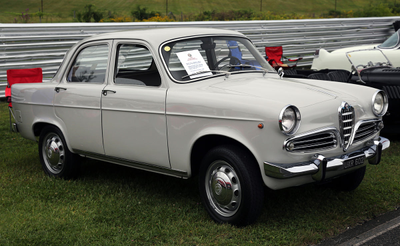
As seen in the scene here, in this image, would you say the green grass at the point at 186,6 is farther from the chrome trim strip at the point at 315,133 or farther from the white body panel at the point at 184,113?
the chrome trim strip at the point at 315,133

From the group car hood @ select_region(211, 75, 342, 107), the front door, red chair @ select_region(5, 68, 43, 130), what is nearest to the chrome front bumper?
car hood @ select_region(211, 75, 342, 107)

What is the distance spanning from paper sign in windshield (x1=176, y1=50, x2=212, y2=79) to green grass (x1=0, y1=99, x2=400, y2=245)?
1.37m

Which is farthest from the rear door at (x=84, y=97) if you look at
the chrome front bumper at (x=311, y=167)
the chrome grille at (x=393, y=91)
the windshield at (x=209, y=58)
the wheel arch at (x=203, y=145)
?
the chrome grille at (x=393, y=91)

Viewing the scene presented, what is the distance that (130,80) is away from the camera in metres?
4.98

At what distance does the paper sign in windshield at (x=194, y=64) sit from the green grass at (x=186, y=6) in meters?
63.8

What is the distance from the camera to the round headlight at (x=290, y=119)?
373 centimetres

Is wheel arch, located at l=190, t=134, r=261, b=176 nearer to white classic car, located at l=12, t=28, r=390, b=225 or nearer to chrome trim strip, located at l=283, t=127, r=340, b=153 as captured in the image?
white classic car, located at l=12, t=28, r=390, b=225

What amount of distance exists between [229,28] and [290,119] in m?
12.4

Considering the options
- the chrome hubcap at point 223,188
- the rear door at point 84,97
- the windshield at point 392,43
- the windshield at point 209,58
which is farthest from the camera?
the windshield at point 392,43

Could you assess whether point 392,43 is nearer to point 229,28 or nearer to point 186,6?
point 229,28

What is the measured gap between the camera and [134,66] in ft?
17.3

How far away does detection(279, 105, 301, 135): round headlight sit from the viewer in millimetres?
3732

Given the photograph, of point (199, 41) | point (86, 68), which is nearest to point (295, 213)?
point (199, 41)

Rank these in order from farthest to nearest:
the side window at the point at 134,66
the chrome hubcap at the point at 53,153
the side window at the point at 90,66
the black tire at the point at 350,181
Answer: the chrome hubcap at the point at 53,153, the side window at the point at 90,66, the black tire at the point at 350,181, the side window at the point at 134,66
